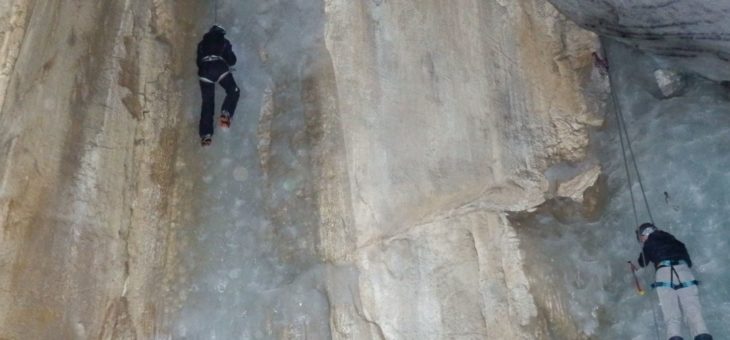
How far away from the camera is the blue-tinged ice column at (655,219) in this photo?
575 cm

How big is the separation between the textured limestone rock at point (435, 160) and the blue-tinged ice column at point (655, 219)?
29cm

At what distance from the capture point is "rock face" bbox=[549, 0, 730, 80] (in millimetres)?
5762

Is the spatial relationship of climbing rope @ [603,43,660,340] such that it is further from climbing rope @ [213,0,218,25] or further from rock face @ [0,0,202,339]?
rock face @ [0,0,202,339]

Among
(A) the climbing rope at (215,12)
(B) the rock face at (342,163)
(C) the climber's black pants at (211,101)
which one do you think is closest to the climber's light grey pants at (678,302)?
(B) the rock face at (342,163)

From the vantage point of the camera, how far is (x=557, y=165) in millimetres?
6656

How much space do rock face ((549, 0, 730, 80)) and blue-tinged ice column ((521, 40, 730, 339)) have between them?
0.80 ft

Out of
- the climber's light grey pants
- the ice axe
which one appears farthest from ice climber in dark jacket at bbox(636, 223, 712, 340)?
the ice axe

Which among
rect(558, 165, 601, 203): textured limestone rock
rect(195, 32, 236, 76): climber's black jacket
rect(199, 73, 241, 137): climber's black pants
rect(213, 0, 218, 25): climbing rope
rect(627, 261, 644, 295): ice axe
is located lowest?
rect(627, 261, 644, 295): ice axe

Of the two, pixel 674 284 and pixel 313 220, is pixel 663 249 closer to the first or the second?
pixel 674 284

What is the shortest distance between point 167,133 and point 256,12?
4.64 ft

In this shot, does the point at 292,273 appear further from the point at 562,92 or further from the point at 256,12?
the point at 562,92

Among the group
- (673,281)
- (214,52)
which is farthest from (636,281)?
(214,52)

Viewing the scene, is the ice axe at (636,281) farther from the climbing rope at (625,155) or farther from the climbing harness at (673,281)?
the climbing harness at (673,281)

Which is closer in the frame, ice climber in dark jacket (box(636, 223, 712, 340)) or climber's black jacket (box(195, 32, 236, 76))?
ice climber in dark jacket (box(636, 223, 712, 340))
